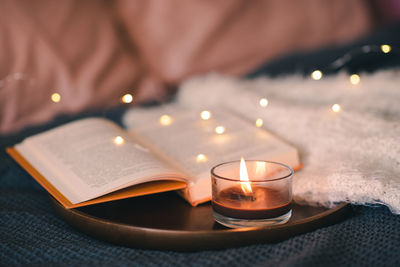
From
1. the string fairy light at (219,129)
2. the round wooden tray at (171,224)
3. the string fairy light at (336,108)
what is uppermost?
the string fairy light at (336,108)

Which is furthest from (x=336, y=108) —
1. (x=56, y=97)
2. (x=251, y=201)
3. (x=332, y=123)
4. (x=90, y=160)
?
(x=56, y=97)

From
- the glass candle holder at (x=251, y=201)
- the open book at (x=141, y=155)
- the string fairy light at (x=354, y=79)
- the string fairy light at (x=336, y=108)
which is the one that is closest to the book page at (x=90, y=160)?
the open book at (x=141, y=155)

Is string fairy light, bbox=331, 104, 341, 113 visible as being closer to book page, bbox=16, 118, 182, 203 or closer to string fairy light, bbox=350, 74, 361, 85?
string fairy light, bbox=350, 74, 361, 85

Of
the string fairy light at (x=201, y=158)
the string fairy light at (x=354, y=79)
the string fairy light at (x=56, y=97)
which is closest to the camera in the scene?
the string fairy light at (x=201, y=158)

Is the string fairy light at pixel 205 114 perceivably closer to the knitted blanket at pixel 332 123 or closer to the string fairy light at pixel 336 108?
the knitted blanket at pixel 332 123

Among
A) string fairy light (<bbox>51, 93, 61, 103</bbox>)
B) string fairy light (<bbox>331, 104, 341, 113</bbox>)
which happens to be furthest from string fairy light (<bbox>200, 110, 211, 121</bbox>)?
string fairy light (<bbox>51, 93, 61, 103</bbox>)

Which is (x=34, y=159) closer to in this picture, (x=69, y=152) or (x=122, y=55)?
(x=69, y=152)

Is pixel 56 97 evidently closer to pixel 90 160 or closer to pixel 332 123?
pixel 90 160

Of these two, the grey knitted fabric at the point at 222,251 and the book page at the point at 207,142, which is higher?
the book page at the point at 207,142

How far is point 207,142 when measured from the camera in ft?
2.64

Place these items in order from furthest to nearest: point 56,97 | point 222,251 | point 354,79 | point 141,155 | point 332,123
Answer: point 56,97, point 354,79, point 332,123, point 141,155, point 222,251

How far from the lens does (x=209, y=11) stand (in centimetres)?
138

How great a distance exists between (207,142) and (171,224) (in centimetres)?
24

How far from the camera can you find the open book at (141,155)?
0.65m
